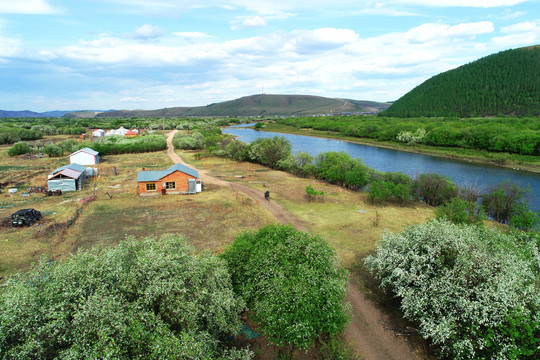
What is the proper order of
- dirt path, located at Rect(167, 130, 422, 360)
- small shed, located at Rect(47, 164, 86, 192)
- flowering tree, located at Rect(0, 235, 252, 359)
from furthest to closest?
1. small shed, located at Rect(47, 164, 86, 192)
2. dirt path, located at Rect(167, 130, 422, 360)
3. flowering tree, located at Rect(0, 235, 252, 359)

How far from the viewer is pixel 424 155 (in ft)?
248

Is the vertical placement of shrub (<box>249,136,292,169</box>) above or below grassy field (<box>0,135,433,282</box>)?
above

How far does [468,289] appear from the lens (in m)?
12.8

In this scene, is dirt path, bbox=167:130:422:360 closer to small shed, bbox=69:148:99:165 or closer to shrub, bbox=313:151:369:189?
shrub, bbox=313:151:369:189

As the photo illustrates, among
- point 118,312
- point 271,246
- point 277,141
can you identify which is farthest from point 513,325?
point 277,141

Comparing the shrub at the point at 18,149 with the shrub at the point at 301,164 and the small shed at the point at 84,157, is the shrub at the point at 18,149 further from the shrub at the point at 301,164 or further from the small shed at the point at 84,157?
the shrub at the point at 301,164

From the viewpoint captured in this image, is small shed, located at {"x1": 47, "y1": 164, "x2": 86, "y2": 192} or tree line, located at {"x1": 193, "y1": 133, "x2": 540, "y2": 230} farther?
small shed, located at {"x1": 47, "y1": 164, "x2": 86, "y2": 192}

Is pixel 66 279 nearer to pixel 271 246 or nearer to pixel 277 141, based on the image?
pixel 271 246

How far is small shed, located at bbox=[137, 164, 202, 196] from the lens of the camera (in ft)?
122

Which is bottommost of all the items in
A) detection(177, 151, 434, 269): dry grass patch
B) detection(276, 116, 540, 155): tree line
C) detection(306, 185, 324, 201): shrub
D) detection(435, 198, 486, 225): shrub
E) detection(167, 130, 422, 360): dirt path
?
detection(167, 130, 422, 360): dirt path

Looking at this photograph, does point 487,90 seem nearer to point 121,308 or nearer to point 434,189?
point 434,189

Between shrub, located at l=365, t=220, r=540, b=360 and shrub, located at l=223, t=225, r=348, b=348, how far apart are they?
3.63 m

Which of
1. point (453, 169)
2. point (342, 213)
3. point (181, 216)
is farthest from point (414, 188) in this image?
point (181, 216)

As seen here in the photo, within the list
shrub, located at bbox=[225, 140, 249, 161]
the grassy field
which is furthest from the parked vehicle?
shrub, located at bbox=[225, 140, 249, 161]
